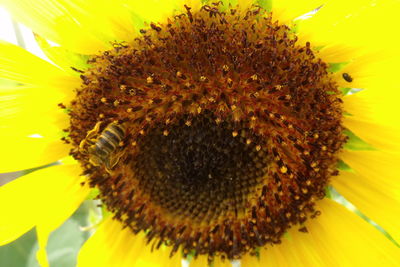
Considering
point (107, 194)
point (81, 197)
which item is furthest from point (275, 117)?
point (81, 197)

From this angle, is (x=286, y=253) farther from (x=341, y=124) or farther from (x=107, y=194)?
(x=107, y=194)

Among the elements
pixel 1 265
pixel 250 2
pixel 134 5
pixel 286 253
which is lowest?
pixel 286 253

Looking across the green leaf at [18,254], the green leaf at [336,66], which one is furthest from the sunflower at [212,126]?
the green leaf at [18,254]

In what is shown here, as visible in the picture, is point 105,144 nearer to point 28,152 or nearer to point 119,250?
point 28,152

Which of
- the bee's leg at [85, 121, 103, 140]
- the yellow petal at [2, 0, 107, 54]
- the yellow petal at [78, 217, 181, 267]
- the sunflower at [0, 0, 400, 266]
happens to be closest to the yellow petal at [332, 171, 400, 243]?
the sunflower at [0, 0, 400, 266]

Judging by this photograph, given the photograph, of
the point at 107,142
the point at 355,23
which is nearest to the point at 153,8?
the point at 107,142

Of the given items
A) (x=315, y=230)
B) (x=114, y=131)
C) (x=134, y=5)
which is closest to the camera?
(x=134, y=5)

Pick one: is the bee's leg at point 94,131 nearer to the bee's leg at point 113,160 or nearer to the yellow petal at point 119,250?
the bee's leg at point 113,160
